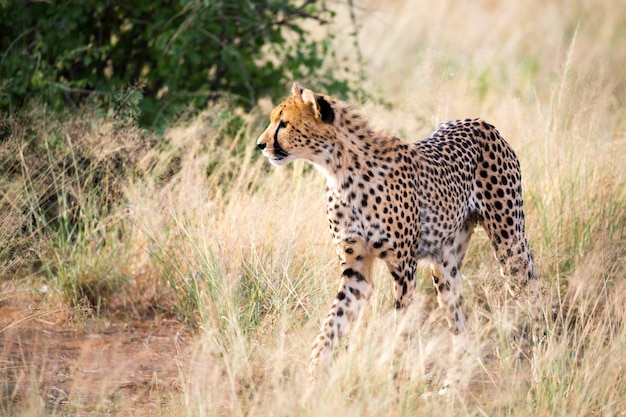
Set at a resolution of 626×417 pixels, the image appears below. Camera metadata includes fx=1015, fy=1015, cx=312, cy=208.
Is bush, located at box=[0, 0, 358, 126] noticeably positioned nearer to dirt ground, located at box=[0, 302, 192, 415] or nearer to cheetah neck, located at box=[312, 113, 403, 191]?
dirt ground, located at box=[0, 302, 192, 415]

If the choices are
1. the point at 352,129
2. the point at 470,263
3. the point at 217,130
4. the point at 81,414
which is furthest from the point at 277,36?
the point at 81,414

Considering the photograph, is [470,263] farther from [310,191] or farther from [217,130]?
[217,130]

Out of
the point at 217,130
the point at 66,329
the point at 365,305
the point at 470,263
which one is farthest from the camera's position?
the point at 217,130

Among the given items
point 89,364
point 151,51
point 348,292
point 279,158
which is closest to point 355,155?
point 279,158

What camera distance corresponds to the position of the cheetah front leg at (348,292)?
4363 mm

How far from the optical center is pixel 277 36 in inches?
280

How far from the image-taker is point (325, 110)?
4344 millimetres

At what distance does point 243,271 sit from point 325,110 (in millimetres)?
979

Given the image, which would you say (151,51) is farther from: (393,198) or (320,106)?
(393,198)

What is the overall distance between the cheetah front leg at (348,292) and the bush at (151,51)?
8.01 ft

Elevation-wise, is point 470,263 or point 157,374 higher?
point 470,263

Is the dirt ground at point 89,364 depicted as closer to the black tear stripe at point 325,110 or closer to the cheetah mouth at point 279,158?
the cheetah mouth at point 279,158

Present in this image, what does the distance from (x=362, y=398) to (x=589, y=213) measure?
97.6 inches

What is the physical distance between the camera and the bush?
260 inches
